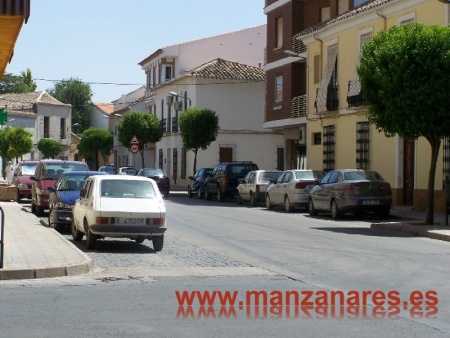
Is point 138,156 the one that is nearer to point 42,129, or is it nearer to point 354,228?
point 42,129

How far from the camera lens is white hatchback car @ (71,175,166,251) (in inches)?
684

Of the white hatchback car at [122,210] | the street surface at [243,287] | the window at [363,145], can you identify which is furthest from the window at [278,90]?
the white hatchback car at [122,210]

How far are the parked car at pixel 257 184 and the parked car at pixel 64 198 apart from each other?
50.0ft

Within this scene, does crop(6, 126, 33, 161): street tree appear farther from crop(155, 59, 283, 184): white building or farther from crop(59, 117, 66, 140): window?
crop(59, 117, 66, 140): window

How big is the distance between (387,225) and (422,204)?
21.8 ft

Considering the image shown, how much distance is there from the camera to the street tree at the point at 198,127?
55500mm

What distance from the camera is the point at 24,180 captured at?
1455 inches

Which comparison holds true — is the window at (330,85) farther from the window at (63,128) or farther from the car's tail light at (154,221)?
the window at (63,128)

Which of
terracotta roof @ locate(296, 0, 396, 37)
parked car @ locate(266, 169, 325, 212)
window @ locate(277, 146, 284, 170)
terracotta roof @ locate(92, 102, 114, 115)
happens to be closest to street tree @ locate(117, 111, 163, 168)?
window @ locate(277, 146, 284, 170)

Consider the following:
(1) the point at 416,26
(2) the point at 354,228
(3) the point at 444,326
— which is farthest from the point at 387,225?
(3) the point at 444,326

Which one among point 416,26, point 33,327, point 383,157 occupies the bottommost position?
point 33,327

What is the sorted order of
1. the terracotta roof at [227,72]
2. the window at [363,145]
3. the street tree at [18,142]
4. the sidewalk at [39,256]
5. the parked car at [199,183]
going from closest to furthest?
the sidewalk at [39,256]
the window at [363,145]
the parked car at [199,183]
the terracotta roof at [227,72]
the street tree at [18,142]

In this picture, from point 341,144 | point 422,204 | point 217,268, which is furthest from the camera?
point 341,144

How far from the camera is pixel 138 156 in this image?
84875 mm
